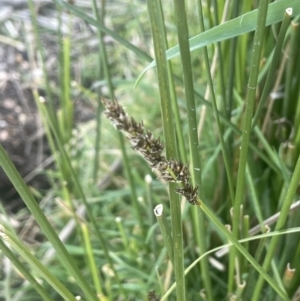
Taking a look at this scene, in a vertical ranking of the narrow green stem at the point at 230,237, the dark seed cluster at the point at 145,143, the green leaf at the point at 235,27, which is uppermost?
the green leaf at the point at 235,27

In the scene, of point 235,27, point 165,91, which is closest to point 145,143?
point 165,91

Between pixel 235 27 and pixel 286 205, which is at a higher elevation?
pixel 235 27

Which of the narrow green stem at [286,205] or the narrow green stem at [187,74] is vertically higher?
the narrow green stem at [187,74]

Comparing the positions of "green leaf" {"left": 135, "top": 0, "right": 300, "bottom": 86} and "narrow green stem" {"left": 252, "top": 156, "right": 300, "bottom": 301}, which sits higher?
"green leaf" {"left": 135, "top": 0, "right": 300, "bottom": 86}

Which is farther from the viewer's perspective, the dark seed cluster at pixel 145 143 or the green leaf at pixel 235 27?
the green leaf at pixel 235 27

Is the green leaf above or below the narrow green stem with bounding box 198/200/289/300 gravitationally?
above

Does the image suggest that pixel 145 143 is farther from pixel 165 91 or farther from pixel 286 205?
pixel 286 205

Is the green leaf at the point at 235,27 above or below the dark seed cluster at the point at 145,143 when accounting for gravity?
above

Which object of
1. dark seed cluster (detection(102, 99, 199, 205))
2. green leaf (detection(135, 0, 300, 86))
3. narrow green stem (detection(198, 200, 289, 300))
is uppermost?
green leaf (detection(135, 0, 300, 86))

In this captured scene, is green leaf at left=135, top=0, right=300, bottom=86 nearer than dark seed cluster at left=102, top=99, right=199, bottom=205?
No
